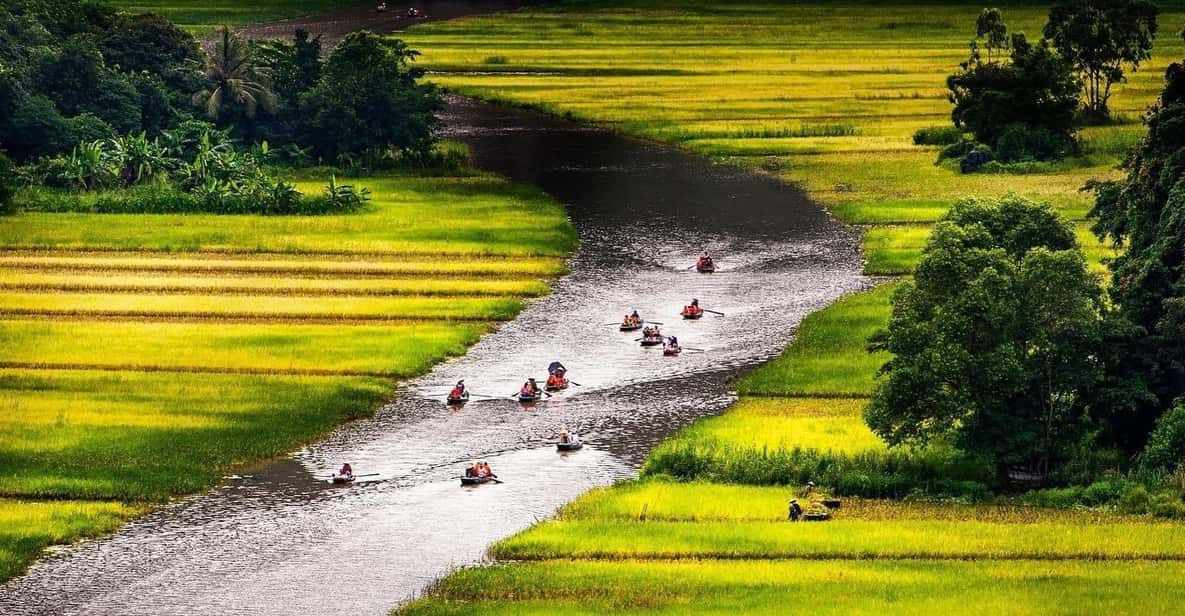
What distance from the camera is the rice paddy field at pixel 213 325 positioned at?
160 feet

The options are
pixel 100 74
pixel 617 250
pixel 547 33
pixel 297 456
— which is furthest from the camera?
pixel 547 33

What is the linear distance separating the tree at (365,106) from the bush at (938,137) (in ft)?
86.4

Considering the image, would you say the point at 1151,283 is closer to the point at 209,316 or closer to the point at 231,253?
the point at 209,316

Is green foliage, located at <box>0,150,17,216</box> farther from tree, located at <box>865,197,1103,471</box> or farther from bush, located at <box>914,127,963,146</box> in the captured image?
tree, located at <box>865,197,1103,471</box>

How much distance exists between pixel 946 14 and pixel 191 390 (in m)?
135

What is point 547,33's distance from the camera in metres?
171

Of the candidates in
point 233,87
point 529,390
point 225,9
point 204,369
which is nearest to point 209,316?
point 204,369

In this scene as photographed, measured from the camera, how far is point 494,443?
167ft

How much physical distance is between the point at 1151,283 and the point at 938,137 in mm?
56226

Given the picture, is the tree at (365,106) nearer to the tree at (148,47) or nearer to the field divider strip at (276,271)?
the tree at (148,47)

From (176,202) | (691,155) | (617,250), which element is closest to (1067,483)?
(617,250)

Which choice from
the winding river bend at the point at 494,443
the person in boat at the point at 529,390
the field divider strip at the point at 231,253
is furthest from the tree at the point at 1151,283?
the field divider strip at the point at 231,253

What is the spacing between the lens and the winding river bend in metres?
40.2

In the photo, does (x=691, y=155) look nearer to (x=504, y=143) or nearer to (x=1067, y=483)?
(x=504, y=143)
